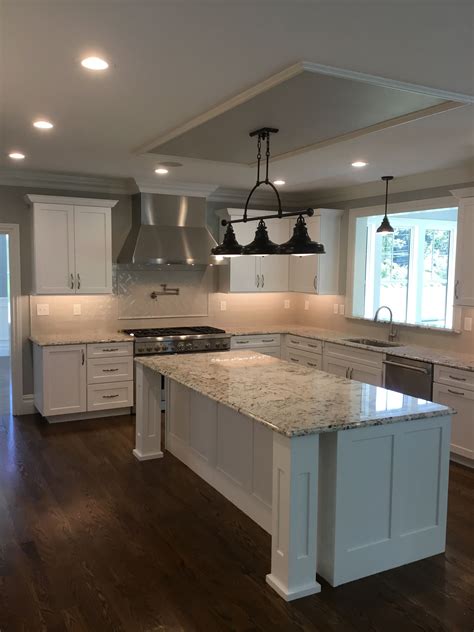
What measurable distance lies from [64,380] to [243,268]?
2.51m

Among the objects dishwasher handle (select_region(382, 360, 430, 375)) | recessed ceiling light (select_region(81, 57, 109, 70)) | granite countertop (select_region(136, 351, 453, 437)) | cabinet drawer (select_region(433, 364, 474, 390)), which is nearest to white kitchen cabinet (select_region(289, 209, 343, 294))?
dishwasher handle (select_region(382, 360, 430, 375))

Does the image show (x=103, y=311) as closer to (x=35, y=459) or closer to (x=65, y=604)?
(x=35, y=459)

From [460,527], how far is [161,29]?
3294 mm

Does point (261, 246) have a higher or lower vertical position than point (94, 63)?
lower

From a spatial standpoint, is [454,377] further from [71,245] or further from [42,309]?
[42,309]

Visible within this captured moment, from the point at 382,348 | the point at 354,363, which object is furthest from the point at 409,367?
the point at 354,363

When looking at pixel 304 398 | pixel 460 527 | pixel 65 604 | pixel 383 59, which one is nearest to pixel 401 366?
pixel 460 527

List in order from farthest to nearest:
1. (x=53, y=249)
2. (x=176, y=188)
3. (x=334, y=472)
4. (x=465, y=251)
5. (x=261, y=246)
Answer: (x=176, y=188), (x=53, y=249), (x=465, y=251), (x=261, y=246), (x=334, y=472)

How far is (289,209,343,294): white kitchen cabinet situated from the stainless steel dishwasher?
1668 mm

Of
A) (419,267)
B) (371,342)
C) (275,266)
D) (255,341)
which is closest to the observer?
(371,342)

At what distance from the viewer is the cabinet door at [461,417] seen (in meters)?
4.39

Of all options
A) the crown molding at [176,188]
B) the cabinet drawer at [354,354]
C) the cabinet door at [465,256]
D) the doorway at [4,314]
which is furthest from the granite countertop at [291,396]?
the doorway at [4,314]

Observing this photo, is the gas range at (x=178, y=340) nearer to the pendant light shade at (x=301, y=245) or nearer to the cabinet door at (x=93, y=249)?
the cabinet door at (x=93, y=249)

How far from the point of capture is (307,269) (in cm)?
672
